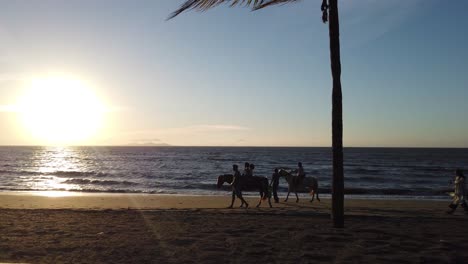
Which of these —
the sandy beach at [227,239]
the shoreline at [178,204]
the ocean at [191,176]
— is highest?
the sandy beach at [227,239]

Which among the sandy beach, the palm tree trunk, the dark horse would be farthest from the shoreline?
the palm tree trunk

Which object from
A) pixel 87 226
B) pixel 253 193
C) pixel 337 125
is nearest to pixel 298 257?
pixel 337 125

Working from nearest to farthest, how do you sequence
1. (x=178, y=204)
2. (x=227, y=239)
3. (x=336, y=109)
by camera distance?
1. (x=227, y=239)
2. (x=336, y=109)
3. (x=178, y=204)

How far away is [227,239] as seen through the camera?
8898 millimetres

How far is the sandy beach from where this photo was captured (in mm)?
7367

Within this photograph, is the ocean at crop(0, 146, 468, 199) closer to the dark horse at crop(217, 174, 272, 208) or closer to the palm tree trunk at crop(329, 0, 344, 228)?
the dark horse at crop(217, 174, 272, 208)

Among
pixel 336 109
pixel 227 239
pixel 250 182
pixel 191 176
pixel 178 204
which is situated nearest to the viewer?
pixel 227 239

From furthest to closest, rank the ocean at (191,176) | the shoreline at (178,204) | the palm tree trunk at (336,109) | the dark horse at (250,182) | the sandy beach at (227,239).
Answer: the ocean at (191,176)
the shoreline at (178,204)
the dark horse at (250,182)
the palm tree trunk at (336,109)
the sandy beach at (227,239)

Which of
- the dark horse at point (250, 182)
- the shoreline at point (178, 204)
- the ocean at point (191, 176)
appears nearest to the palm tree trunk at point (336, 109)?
the dark horse at point (250, 182)

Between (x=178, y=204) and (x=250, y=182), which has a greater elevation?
(x=250, y=182)

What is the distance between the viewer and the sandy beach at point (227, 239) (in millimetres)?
7367

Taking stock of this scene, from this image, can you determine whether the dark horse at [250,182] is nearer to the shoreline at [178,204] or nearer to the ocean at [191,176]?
the shoreline at [178,204]

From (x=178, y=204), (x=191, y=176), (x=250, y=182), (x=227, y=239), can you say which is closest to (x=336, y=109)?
(x=227, y=239)

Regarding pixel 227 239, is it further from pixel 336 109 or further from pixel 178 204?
pixel 178 204
